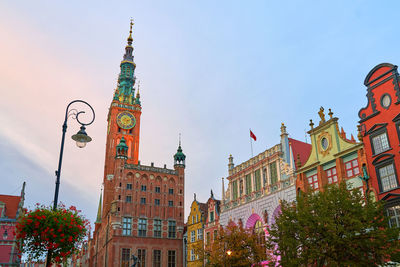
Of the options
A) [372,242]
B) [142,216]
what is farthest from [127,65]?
[372,242]

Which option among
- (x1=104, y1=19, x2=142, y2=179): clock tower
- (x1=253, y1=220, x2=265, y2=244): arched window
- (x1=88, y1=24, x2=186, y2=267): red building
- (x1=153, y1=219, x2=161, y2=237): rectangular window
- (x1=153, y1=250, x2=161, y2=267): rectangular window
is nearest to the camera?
(x1=253, y1=220, x2=265, y2=244): arched window

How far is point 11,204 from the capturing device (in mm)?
61562

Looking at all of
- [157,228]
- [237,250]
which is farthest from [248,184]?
[157,228]

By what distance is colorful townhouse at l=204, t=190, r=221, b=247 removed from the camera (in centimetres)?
5222

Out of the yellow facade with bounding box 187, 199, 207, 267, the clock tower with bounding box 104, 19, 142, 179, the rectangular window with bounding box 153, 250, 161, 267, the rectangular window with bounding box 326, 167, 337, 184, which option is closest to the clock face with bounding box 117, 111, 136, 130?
the clock tower with bounding box 104, 19, 142, 179

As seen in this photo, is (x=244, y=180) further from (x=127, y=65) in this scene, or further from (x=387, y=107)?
(x=127, y=65)

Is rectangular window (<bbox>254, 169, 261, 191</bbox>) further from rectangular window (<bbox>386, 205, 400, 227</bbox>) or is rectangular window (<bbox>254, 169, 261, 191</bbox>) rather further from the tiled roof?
rectangular window (<bbox>386, 205, 400, 227</bbox>)

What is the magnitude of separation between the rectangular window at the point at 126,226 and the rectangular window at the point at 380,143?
44.2m

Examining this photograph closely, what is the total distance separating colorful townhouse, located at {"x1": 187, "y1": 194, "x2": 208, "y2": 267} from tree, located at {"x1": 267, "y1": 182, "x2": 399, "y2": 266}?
30219 mm

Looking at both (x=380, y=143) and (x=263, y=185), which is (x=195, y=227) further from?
(x=380, y=143)

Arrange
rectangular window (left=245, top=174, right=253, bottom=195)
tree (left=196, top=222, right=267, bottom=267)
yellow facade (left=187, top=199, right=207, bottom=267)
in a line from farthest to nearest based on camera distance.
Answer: yellow facade (left=187, top=199, right=207, bottom=267)
rectangular window (left=245, top=174, right=253, bottom=195)
tree (left=196, top=222, right=267, bottom=267)

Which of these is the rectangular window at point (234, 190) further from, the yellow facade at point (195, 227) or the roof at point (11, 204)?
the roof at point (11, 204)

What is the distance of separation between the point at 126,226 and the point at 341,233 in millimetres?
45695

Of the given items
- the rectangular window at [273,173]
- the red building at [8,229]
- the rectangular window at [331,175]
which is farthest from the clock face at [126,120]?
the rectangular window at [331,175]
